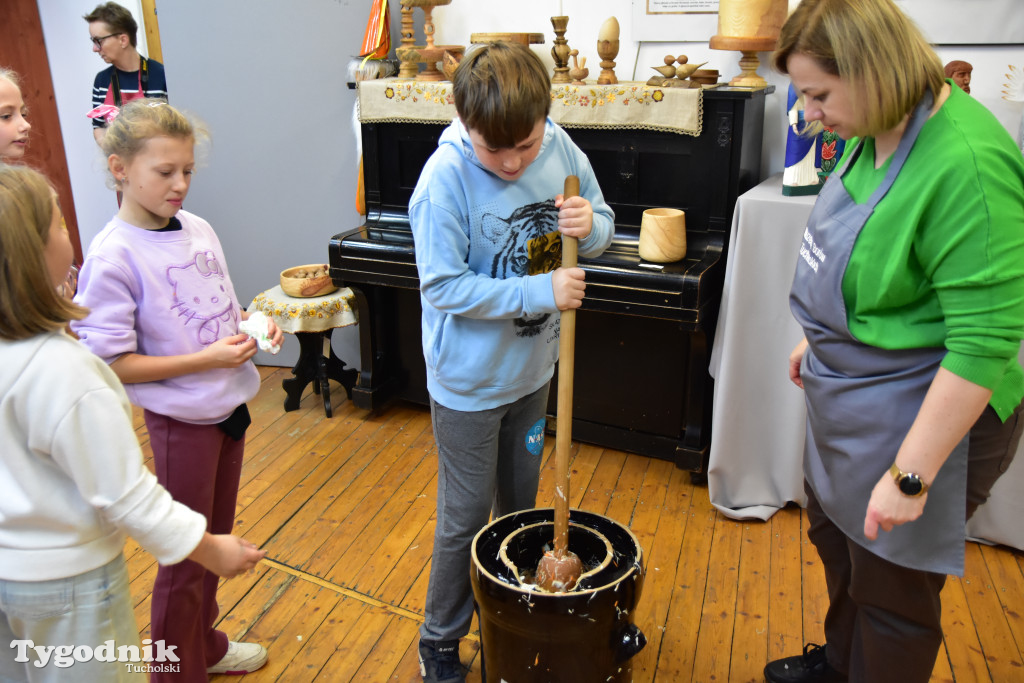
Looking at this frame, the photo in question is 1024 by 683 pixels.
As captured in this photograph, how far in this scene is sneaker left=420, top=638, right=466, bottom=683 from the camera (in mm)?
1760

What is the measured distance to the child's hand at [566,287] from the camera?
1.40 m

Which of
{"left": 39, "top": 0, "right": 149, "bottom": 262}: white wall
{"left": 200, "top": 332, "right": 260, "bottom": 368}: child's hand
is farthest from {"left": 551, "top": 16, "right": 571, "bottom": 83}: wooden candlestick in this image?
{"left": 39, "top": 0, "right": 149, "bottom": 262}: white wall

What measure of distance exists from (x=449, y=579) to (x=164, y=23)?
8.66 ft

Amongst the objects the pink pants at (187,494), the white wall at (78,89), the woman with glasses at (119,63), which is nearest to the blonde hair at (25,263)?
the pink pants at (187,494)

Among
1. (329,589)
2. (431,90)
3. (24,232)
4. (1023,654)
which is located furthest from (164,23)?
(1023,654)

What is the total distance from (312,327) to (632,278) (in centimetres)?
126

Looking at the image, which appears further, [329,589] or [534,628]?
[329,589]

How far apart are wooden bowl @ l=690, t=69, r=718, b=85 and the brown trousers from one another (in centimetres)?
152

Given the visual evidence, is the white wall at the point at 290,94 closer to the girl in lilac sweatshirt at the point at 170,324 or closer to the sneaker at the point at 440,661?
the girl in lilac sweatshirt at the point at 170,324

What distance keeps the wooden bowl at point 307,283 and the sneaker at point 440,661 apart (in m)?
1.62

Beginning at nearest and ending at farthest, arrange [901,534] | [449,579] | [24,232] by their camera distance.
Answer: [24,232] < [901,534] < [449,579]

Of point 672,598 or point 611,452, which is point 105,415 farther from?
point 611,452

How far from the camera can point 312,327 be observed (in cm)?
304

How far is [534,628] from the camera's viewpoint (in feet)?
4.56
